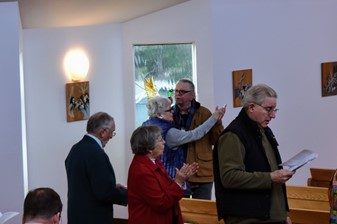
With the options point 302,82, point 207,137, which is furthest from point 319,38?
point 207,137

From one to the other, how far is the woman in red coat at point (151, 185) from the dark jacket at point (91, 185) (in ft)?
1.08

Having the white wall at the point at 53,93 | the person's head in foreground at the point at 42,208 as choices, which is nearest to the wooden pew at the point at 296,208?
the person's head in foreground at the point at 42,208

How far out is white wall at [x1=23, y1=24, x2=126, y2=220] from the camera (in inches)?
268

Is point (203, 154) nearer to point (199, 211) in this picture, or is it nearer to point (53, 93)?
point (199, 211)

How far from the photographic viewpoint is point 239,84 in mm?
7102

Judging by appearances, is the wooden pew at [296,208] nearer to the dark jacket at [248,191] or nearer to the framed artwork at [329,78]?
the dark jacket at [248,191]

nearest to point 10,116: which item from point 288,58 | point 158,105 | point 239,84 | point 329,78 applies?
point 158,105

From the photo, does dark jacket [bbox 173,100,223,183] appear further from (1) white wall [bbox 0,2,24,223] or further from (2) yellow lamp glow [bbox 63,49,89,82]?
(2) yellow lamp glow [bbox 63,49,89,82]

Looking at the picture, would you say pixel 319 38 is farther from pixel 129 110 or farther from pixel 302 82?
pixel 129 110

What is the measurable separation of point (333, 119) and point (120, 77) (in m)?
2.70

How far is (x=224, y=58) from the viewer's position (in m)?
7.01

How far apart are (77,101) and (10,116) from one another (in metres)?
1.67

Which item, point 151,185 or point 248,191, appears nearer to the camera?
point 248,191

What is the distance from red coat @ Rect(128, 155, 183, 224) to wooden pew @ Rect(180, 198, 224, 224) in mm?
655
